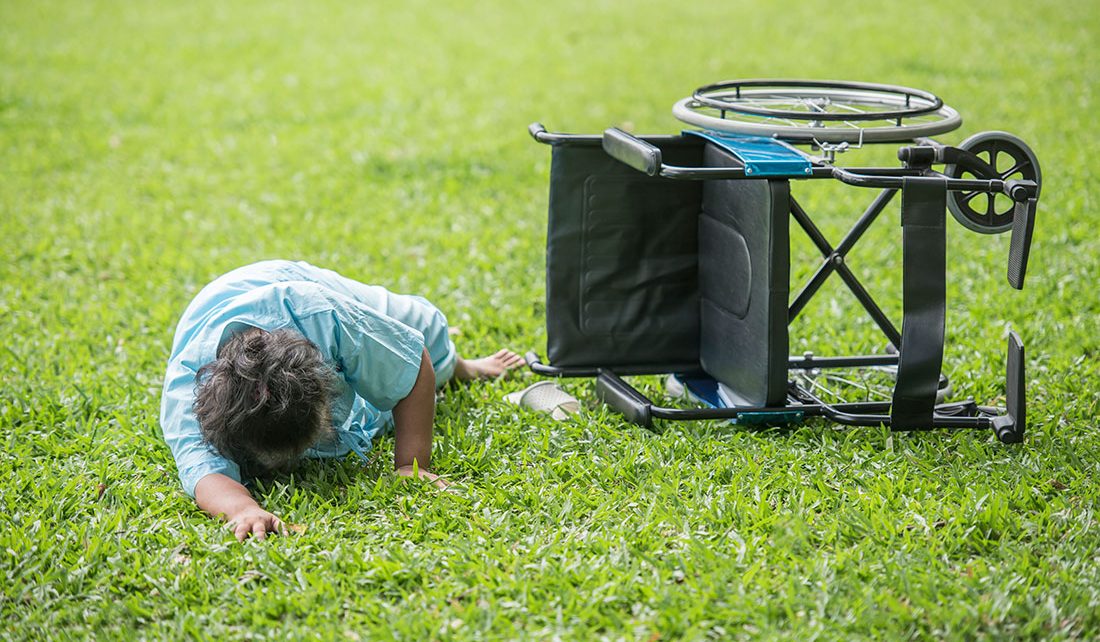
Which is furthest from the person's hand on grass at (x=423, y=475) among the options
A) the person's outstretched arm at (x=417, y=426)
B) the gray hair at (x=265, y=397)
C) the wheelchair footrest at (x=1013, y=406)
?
the wheelchair footrest at (x=1013, y=406)

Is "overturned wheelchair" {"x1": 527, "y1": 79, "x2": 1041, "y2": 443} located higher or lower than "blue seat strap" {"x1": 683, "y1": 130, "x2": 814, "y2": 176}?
lower

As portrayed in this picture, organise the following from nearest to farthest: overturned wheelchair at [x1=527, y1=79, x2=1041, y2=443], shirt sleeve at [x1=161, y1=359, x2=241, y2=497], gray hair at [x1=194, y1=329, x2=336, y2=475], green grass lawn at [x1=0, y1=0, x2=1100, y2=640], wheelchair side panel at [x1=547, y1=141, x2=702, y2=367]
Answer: green grass lawn at [x1=0, y1=0, x2=1100, y2=640] → gray hair at [x1=194, y1=329, x2=336, y2=475] → shirt sleeve at [x1=161, y1=359, x2=241, y2=497] → overturned wheelchair at [x1=527, y1=79, x2=1041, y2=443] → wheelchair side panel at [x1=547, y1=141, x2=702, y2=367]

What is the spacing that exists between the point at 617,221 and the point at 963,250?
233 cm

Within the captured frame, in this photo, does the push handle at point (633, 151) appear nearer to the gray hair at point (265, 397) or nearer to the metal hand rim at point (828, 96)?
the metal hand rim at point (828, 96)

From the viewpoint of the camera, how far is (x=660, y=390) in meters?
3.96

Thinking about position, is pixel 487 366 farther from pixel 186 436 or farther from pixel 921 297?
pixel 921 297

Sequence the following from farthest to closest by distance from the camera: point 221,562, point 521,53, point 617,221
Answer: point 521,53
point 617,221
point 221,562

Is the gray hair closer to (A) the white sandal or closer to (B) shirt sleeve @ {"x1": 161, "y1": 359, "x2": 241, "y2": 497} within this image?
(B) shirt sleeve @ {"x1": 161, "y1": 359, "x2": 241, "y2": 497}

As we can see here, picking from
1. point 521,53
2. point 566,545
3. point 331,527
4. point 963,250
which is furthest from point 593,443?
point 521,53

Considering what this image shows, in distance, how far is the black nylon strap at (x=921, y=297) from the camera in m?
3.16

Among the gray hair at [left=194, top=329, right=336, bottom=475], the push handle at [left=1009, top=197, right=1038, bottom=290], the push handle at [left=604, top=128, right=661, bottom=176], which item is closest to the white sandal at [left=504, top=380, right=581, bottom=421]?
Result: the push handle at [left=604, top=128, right=661, bottom=176]

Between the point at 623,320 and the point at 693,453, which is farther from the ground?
the point at 623,320

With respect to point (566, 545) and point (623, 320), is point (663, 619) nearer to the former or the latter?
point (566, 545)

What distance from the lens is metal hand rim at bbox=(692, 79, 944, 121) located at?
3334 millimetres
